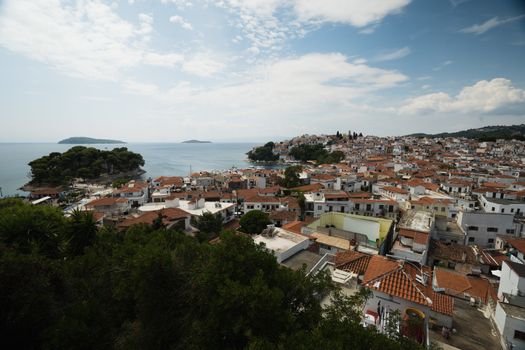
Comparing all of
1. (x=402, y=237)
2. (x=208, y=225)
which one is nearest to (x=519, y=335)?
(x=402, y=237)

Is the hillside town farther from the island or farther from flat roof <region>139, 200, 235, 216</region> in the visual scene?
the island

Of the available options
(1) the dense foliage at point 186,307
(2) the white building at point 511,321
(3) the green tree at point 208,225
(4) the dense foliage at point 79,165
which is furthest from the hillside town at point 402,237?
(4) the dense foliage at point 79,165

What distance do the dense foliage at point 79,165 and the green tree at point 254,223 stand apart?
53717 millimetres

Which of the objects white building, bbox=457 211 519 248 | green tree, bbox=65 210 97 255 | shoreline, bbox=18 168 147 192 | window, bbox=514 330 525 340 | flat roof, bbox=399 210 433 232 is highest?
green tree, bbox=65 210 97 255

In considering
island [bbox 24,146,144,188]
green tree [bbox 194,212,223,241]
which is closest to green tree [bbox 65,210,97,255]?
green tree [bbox 194,212,223,241]

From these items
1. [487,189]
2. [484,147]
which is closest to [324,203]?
[487,189]

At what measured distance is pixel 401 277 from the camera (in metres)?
8.31

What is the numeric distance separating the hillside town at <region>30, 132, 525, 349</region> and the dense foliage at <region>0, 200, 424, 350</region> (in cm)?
145

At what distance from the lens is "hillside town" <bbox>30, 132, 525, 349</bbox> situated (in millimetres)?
8094

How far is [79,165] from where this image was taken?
214 ft

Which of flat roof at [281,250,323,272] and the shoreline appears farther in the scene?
the shoreline

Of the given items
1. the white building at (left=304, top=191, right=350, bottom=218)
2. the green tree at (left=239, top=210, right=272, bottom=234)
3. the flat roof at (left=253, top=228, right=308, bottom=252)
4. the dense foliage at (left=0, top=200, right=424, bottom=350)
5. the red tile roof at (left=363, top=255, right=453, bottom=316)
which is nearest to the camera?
the dense foliage at (left=0, top=200, right=424, bottom=350)

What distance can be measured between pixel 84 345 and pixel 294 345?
5065 mm

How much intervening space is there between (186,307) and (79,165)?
73465 millimetres
